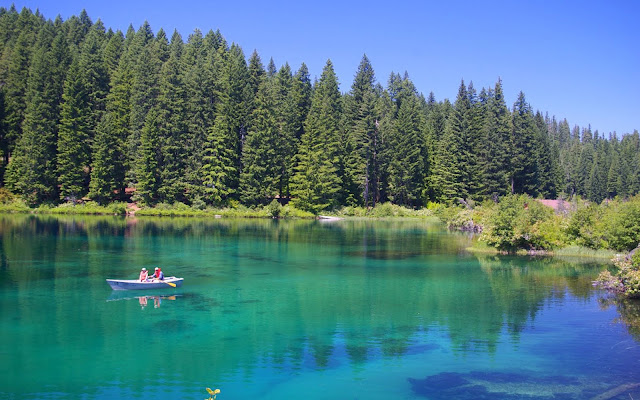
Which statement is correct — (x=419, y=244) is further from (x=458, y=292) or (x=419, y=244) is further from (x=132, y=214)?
(x=132, y=214)

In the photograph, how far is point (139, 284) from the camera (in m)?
25.2

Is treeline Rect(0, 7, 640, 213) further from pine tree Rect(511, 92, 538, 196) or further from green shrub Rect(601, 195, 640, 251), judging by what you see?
green shrub Rect(601, 195, 640, 251)

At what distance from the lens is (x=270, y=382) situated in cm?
1504

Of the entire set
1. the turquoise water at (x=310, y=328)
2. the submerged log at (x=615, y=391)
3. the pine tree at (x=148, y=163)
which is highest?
the pine tree at (x=148, y=163)

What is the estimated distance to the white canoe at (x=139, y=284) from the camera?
24.9 meters

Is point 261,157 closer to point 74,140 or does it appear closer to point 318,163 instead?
point 318,163

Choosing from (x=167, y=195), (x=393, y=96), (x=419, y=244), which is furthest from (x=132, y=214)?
(x=393, y=96)

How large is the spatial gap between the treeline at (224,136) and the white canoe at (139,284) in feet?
166

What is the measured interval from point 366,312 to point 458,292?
6567mm

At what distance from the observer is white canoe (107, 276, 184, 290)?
81.7ft

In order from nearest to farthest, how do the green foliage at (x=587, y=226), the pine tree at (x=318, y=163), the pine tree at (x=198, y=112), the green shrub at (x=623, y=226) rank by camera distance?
the green shrub at (x=623, y=226) < the green foliage at (x=587, y=226) < the pine tree at (x=198, y=112) < the pine tree at (x=318, y=163)

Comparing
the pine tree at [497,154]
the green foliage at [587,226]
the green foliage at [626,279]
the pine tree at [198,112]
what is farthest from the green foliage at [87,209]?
the green foliage at [626,279]

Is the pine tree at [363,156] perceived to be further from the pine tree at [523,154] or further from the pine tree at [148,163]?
the pine tree at [148,163]

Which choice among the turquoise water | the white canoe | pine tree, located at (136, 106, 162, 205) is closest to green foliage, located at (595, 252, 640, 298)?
the turquoise water
